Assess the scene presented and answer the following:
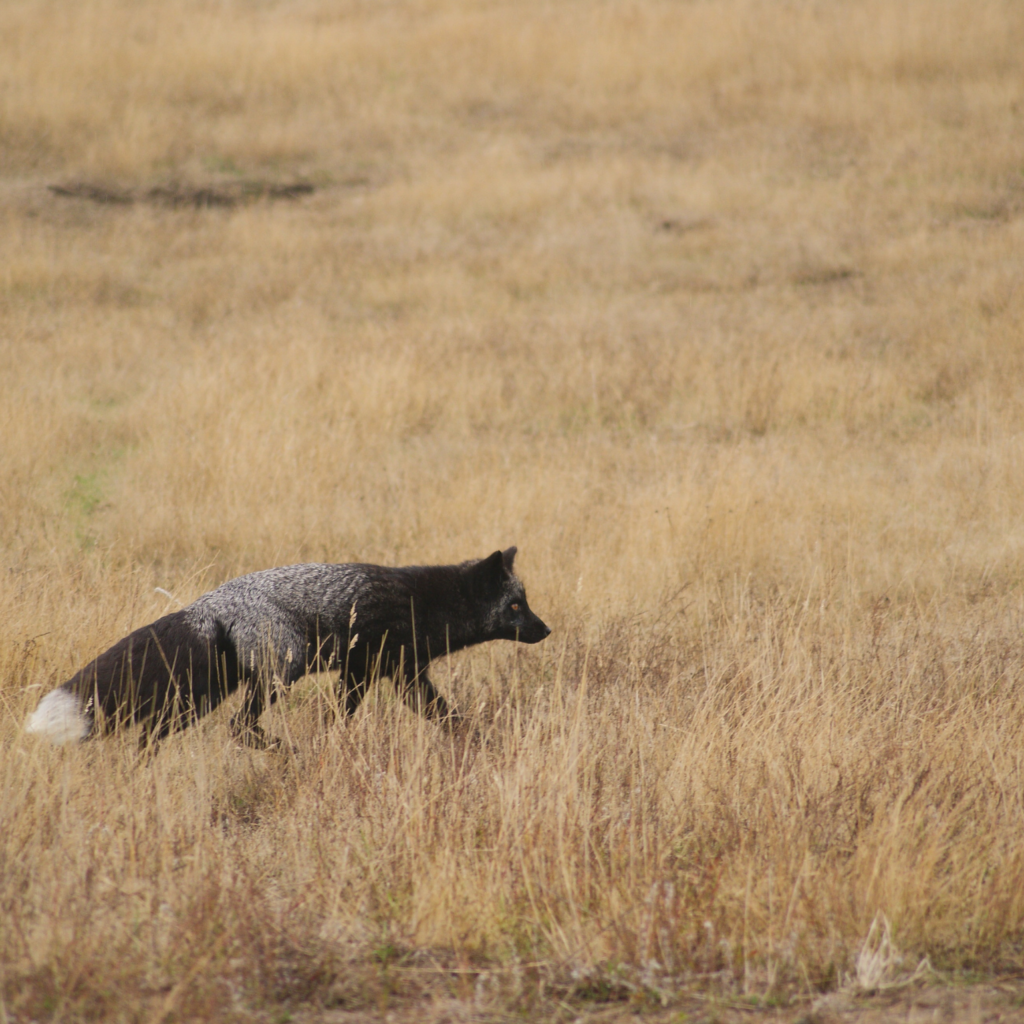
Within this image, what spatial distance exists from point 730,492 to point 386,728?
13.7 feet

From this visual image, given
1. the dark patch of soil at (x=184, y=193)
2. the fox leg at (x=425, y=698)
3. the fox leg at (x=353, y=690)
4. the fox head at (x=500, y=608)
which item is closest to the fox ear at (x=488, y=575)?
the fox head at (x=500, y=608)

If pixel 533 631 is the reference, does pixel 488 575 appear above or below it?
above

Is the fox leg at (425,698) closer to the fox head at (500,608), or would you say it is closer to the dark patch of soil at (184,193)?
the fox head at (500,608)

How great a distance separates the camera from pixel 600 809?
370cm

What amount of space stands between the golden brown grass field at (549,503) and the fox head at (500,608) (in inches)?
8.9

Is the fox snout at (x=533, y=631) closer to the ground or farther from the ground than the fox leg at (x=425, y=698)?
farther from the ground

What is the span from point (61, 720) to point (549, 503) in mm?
4502

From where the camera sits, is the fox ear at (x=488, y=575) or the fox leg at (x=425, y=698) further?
the fox ear at (x=488, y=575)

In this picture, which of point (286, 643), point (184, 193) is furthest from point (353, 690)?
point (184, 193)

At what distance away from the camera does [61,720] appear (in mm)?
4117

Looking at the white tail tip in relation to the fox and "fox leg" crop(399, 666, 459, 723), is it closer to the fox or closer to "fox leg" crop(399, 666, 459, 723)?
the fox

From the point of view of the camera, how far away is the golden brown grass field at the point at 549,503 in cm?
303

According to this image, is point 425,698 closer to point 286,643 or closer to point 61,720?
point 286,643

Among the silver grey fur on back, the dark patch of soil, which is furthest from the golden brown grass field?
the silver grey fur on back
